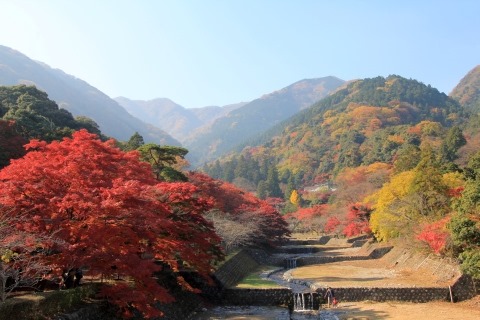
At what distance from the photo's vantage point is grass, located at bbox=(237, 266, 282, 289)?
25.8m

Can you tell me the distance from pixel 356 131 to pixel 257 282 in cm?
8402

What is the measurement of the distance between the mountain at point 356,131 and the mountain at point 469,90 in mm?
20945

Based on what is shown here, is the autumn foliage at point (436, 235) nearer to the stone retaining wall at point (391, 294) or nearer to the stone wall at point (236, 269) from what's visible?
the stone retaining wall at point (391, 294)

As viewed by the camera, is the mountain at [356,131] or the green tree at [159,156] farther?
the mountain at [356,131]

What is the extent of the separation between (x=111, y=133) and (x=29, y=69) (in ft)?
174

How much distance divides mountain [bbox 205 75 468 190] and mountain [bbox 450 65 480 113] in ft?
68.7

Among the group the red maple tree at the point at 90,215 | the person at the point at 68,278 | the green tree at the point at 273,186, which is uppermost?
the red maple tree at the point at 90,215

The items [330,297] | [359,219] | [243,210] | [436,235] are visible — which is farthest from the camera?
[359,219]

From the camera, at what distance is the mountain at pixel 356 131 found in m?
88.1

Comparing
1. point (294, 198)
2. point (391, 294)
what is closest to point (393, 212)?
point (391, 294)

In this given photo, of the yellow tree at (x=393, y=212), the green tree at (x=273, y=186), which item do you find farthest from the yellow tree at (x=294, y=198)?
the yellow tree at (x=393, y=212)

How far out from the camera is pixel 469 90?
147 metres

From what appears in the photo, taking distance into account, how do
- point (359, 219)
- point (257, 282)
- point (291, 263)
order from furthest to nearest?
point (359, 219) < point (291, 263) < point (257, 282)

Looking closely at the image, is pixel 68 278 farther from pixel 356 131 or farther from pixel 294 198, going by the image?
pixel 356 131
